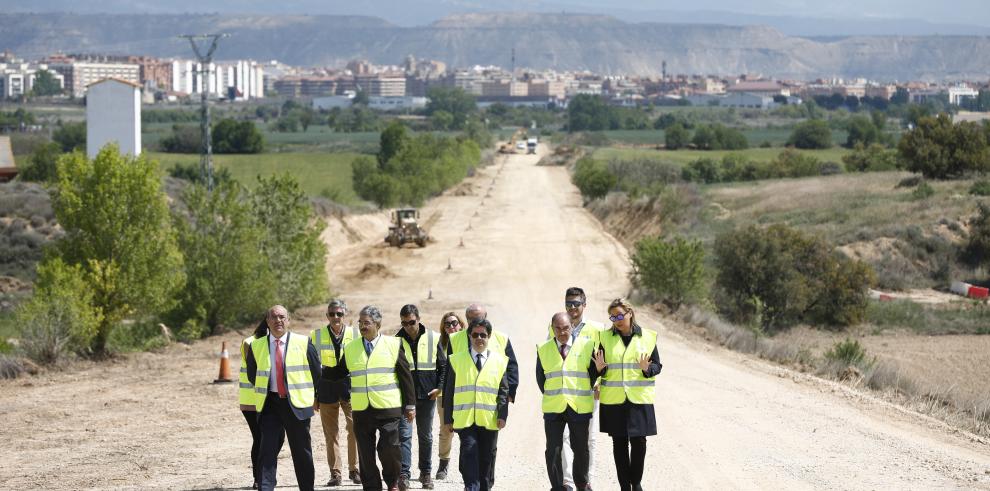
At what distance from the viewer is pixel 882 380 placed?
25000 mm

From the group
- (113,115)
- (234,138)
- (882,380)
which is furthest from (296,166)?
(882,380)

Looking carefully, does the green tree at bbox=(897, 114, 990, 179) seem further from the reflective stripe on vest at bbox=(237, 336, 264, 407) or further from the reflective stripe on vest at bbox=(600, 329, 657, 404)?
the reflective stripe on vest at bbox=(237, 336, 264, 407)

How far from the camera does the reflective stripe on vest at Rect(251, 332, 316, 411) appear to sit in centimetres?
1247

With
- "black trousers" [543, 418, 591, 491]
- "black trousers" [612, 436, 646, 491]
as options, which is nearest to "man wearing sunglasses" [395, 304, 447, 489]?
"black trousers" [543, 418, 591, 491]

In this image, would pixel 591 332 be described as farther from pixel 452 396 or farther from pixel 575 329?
pixel 452 396

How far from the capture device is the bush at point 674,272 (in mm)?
35312

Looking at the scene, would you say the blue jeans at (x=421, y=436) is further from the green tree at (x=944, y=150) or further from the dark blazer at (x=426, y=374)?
the green tree at (x=944, y=150)

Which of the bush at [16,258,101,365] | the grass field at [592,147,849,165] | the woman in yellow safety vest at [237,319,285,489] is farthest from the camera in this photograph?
the grass field at [592,147,849,165]

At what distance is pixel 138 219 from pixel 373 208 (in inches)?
1748

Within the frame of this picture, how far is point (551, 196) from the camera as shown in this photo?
8606 centimetres

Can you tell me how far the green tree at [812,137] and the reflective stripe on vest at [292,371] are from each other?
5427 inches

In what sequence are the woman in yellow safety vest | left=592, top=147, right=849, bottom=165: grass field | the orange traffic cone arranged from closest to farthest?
→ the woman in yellow safety vest < the orange traffic cone < left=592, top=147, right=849, bottom=165: grass field

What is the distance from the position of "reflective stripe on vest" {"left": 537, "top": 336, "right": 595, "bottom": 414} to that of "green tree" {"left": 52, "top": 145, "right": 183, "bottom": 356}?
16540mm

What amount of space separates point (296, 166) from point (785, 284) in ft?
282
